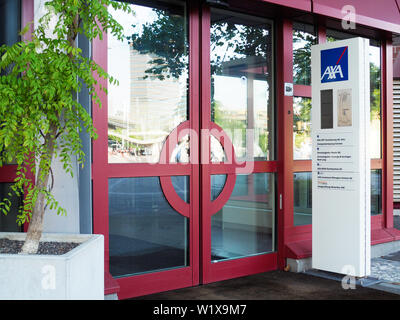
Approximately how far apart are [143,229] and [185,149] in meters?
0.86

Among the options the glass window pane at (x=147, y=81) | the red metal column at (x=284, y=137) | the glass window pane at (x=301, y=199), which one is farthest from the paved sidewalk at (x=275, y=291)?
the glass window pane at (x=147, y=81)

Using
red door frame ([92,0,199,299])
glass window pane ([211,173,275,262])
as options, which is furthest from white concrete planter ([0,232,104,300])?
glass window pane ([211,173,275,262])

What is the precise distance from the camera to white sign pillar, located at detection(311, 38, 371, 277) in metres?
4.75

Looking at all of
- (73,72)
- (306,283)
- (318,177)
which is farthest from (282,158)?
(73,72)

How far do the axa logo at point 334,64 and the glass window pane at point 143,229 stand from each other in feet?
5.86

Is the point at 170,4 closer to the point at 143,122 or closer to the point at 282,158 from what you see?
the point at 143,122

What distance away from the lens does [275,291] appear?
15.1 feet

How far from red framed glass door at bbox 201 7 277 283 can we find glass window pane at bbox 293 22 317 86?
12.3 inches

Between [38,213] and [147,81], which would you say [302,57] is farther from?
[38,213]

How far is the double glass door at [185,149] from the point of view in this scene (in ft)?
14.3

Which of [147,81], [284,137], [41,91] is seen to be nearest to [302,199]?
[284,137]

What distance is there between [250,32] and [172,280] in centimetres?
267

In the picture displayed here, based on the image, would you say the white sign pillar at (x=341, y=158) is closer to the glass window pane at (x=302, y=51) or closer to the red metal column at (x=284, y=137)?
the red metal column at (x=284, y=137)
